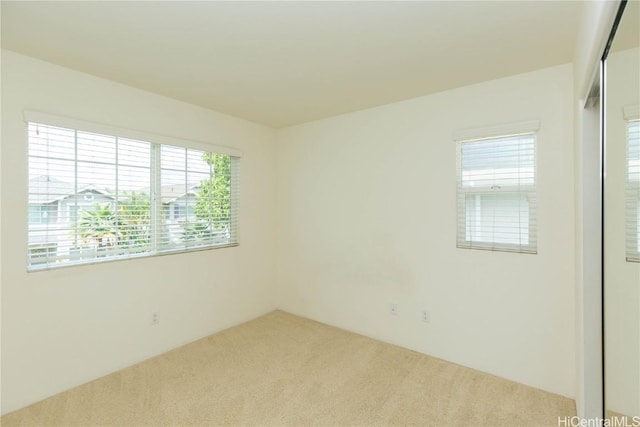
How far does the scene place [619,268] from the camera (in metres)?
1.16

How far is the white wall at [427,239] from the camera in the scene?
2367 mm

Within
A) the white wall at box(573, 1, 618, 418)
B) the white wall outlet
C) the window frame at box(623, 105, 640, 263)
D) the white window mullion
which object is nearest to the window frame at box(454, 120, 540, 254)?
the white wall at box(573, 1, 618, 418)

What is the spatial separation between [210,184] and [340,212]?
1.48m

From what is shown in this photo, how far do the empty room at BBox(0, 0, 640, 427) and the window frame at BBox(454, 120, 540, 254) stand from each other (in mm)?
18

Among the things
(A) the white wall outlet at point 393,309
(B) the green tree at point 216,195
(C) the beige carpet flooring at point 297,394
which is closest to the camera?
(C) the beige carpet flooring at point 297,394

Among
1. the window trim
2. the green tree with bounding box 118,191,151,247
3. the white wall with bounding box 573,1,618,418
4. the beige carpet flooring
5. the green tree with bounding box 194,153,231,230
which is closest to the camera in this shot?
the white wall with bounding box 573,1,618,418

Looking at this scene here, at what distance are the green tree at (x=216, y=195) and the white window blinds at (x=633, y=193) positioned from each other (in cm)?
331

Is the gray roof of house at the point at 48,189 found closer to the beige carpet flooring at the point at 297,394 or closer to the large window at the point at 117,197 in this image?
the large window at the point at 117,197

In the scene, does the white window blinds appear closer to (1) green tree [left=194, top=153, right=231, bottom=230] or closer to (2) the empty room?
(2) the empty room

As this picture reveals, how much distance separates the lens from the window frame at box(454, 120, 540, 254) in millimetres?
2447

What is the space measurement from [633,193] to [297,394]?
228 centimetres

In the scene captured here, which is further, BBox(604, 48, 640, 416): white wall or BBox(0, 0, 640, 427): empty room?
BBox(0, 0, 640, 427): empty room

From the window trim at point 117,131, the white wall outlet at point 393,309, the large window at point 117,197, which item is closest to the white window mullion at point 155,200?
the large window at point 117,197

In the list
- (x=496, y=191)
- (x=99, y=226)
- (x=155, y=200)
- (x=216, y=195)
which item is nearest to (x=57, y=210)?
(x=99, y=226)
